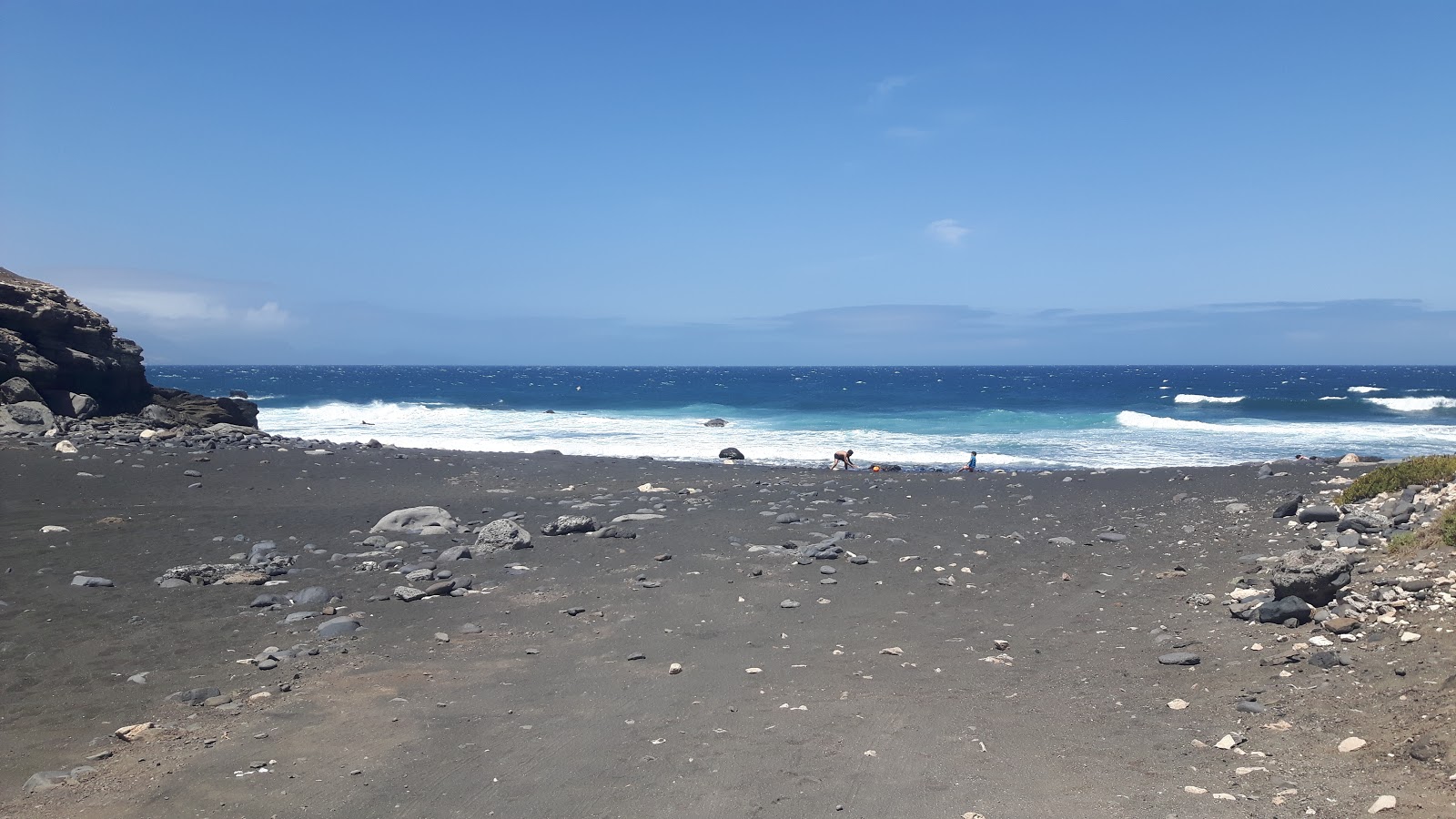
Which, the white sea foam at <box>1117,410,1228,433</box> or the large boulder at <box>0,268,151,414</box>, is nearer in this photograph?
the large boulder at <box>0,268,151,414</box>

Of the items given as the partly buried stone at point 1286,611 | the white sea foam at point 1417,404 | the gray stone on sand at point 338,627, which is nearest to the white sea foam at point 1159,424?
the white sea foam at point 1417,404

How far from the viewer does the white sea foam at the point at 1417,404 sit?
50.0m

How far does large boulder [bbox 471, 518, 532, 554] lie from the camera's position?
10805 millimetres

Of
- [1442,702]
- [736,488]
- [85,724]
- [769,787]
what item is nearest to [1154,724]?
[1442,702]

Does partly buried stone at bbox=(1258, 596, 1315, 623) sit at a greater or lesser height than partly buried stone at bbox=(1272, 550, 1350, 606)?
lesser

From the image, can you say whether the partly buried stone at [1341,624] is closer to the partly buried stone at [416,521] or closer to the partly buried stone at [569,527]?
the partly buried stone at [569,527]


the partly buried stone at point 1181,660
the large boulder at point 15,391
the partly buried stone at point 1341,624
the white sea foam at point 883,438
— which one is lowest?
the white sea foam at point 883,438

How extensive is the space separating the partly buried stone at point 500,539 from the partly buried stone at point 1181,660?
7542 millimetres

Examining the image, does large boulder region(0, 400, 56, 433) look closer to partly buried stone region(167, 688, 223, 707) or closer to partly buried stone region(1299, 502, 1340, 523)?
partly buried stone region(167, 688, 223, 707)

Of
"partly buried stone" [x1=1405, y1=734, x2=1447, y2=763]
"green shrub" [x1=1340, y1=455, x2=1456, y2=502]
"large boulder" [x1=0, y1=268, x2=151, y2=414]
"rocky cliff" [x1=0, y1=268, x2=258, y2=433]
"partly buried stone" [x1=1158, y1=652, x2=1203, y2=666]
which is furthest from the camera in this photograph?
"large boulder" [x1=0, y1=268, x2=151, y2=414]

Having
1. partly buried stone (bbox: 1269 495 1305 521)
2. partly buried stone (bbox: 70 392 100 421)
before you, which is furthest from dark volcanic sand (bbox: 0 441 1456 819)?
partly buried stone (bbox: 70 392 100 421)

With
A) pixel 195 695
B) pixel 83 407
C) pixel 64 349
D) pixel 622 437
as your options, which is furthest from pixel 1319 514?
pixel 64 349

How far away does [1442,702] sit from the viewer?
4.45 m

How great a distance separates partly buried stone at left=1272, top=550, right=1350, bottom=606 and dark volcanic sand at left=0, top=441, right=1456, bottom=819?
40cm
